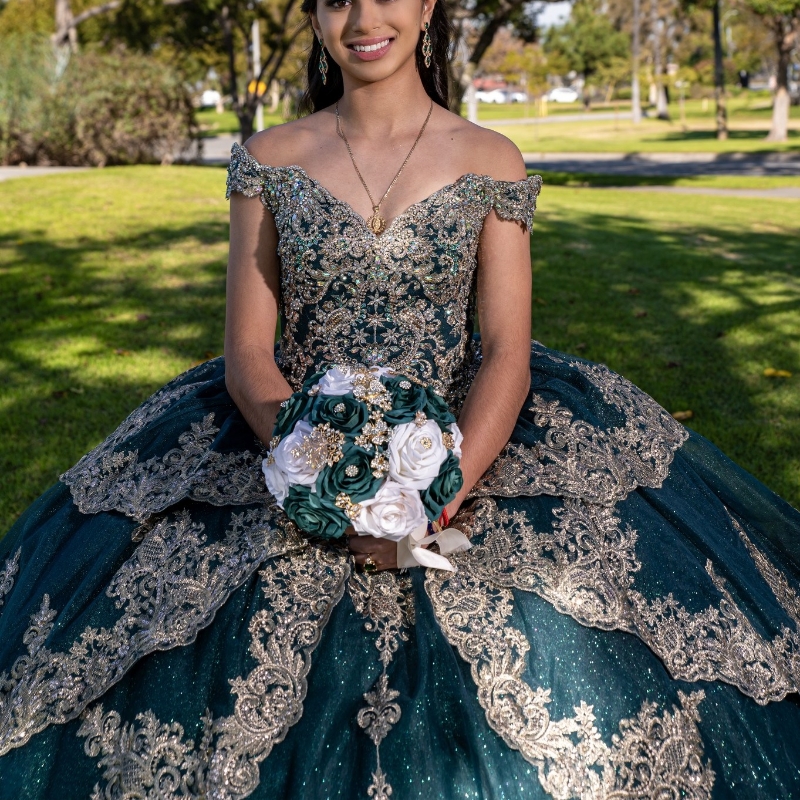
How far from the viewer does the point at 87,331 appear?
306 inches

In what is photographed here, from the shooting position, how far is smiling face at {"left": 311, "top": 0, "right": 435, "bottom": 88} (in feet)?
9.78

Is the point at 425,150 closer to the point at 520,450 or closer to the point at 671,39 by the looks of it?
the point at 520,450

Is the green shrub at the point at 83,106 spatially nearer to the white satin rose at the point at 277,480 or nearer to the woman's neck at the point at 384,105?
the woman's neck at the point at 384,105

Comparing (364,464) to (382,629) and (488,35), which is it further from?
(488,35)

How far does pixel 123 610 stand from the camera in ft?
8.23

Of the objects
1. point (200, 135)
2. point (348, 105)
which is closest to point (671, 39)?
point (200, 135)

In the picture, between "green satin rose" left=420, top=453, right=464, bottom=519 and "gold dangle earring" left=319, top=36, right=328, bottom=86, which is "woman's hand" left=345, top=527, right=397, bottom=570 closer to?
"green satin rose" left=420, top=453, right=464, bottom=519

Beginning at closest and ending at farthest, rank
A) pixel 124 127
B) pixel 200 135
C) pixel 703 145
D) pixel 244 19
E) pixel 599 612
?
pixel 599 612 < pixel 124 127 < pixel 200 135 < pixel 244 19 < pixel 703 145

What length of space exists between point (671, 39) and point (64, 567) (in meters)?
82.1

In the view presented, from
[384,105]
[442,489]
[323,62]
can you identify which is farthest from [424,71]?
[442,489]

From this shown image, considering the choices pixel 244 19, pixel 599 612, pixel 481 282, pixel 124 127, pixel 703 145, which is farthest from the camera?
Result: pixel 703 145

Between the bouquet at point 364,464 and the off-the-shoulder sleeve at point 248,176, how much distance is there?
111 cm

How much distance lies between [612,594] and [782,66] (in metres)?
33.0

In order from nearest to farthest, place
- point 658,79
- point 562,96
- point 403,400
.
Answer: point 403,400
point 658,79
point 562,96
